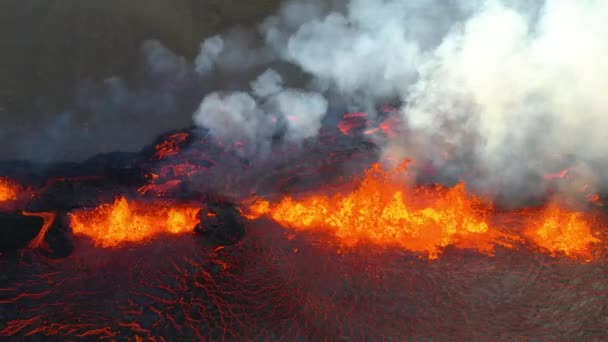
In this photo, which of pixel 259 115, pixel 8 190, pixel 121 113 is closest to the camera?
pixel 8 190

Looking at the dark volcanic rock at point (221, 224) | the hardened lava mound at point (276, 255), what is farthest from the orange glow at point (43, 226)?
the dark volcanic rock at point (221, 224)

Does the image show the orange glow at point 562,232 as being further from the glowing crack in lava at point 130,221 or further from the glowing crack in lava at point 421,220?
the glowing crack in lava at point 130,221

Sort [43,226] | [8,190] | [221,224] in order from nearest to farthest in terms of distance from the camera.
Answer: [43,226], [221,224], [8,190]

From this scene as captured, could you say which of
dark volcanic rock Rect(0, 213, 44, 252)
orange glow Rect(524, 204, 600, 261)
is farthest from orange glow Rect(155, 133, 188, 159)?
orange glow Rect(524, 204, 600, 261)

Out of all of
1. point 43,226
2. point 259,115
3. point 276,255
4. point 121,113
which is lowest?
point 43,226

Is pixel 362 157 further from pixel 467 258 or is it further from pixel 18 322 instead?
pixel 18 322

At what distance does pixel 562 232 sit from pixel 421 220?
2.77 metres

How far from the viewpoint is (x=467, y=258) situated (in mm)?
6809

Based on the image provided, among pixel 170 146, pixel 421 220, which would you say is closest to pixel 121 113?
pixel 170 146

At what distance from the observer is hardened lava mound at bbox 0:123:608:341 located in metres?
5.49

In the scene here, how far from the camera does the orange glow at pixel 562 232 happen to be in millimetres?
7133

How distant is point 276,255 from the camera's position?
685 centimetres

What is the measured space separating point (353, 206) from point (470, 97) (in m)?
4.09

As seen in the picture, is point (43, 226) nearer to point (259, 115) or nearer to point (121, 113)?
point (121, 113)
